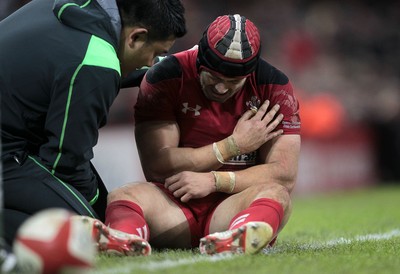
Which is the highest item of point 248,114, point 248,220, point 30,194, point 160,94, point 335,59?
point 160,94

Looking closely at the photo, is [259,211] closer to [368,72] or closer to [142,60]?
[142,60]

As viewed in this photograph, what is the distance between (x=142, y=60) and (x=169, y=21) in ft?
0.95

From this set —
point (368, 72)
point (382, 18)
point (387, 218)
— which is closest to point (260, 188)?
point (387, 218)

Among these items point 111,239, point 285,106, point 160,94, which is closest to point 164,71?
point 160,94

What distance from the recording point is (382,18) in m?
17.9

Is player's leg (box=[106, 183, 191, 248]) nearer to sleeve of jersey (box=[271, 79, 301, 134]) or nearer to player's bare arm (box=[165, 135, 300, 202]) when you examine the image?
player's bare arm (box=[165, 135, 300, 202])

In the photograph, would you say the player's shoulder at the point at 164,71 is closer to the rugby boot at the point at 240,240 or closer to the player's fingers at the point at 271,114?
the player's fingers at the point at 271,114

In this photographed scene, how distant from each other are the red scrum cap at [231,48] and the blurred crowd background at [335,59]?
7628 millimetres

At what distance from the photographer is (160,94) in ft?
16.8

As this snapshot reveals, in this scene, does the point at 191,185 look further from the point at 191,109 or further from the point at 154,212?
the point at 191,109

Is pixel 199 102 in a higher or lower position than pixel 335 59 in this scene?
higher

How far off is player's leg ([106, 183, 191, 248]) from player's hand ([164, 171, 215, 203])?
0.10 meters

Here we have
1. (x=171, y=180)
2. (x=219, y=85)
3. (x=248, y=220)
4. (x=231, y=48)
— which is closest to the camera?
Result: (x=248, y=220)

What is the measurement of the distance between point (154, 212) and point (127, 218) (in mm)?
320
